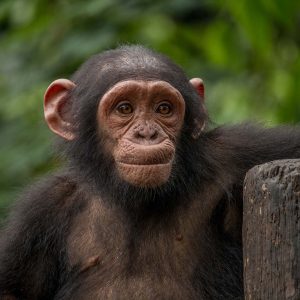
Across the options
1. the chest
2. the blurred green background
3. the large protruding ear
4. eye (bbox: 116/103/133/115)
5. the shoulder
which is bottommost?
the blurred green background

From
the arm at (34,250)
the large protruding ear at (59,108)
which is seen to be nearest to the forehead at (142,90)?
the large protruding ear at (59,108)

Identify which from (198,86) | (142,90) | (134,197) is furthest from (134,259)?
(198,86)

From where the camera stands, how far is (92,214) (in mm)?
7789

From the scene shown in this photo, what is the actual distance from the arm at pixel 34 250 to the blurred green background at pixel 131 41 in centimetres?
360

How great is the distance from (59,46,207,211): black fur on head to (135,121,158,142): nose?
1.00 feet

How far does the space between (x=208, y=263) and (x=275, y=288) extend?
5.50ft

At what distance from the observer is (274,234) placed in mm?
5895

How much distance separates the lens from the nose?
23.6 ft

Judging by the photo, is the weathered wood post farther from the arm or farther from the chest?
the arm

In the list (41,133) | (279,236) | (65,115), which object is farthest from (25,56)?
(279,236)

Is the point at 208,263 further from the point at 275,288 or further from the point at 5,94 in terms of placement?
the point at 5,94

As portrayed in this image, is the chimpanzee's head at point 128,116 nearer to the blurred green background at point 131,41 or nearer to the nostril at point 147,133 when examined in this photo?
the nostril at point 147,133

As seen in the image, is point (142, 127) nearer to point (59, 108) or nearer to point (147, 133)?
point (147, 133)

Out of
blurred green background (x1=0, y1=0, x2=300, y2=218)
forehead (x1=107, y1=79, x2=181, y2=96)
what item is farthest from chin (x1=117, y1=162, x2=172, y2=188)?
blurred green background (x1=0, y1=0, x2=300, y2=218)
